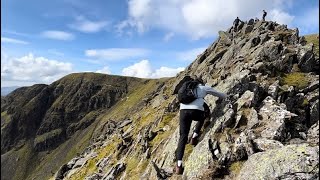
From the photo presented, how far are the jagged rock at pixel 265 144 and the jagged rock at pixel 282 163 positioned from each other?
4.35 feet

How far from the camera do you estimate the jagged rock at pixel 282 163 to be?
53.9 ft

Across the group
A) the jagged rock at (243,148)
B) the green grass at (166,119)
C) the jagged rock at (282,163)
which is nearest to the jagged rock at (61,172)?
the green grass at (166,119)

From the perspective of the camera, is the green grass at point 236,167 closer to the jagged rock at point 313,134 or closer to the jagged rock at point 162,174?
the jagged rock at point 162,174

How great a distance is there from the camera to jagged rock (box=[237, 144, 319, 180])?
1642cm

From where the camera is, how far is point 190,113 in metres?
21.0

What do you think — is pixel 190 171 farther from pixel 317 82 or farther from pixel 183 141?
pixel 317 82

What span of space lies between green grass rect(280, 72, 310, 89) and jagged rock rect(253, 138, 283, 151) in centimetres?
1031

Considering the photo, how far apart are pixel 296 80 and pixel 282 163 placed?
49.4 feet

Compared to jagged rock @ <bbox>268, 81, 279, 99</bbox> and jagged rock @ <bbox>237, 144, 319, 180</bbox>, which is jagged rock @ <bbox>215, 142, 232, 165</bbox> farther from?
Result: jagged rock @ <bbox>268, 81, 279, 99</bbox>

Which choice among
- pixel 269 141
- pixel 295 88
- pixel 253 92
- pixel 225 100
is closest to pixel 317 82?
pixel 295 88

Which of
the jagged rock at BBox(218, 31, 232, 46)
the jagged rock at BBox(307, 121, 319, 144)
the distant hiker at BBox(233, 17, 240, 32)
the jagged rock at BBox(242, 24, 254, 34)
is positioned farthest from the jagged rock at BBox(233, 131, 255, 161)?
the distant hiker at BBox(233, 17, 240, 32)

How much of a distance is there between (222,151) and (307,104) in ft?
31.8

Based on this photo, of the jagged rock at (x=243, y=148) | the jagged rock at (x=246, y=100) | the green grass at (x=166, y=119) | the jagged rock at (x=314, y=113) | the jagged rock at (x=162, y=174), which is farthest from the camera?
the green grass at (x=166, y=119)

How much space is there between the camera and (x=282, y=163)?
55.8ft
